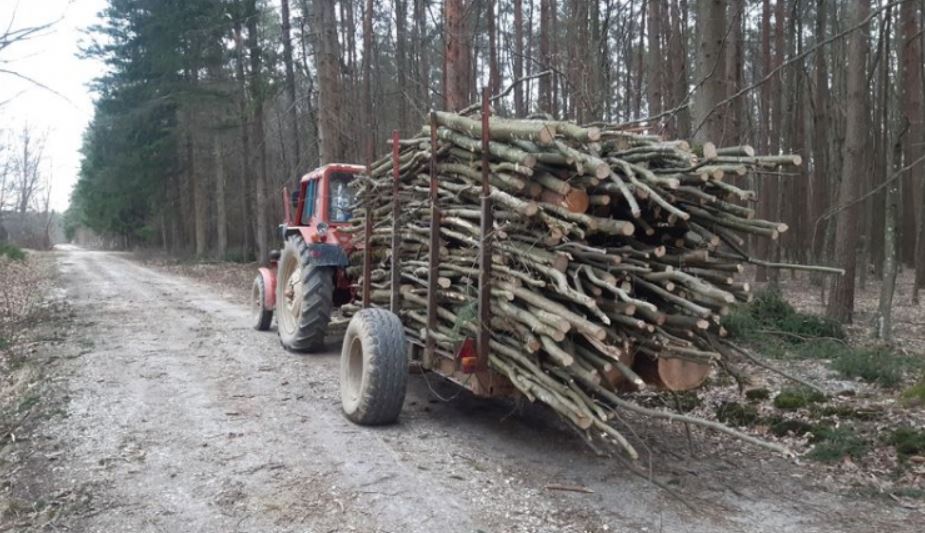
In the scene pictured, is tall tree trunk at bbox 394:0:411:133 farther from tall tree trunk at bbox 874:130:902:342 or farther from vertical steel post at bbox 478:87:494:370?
vertical steel post at bbox 478:87:494:370

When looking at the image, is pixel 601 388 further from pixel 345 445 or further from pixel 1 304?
pixel 1 304

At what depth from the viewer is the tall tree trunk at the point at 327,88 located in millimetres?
16188

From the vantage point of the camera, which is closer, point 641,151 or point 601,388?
point 601,388

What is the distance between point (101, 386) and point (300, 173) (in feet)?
68.1

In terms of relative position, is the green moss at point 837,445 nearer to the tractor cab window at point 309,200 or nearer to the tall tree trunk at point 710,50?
the tall tree trunk at point 710,50

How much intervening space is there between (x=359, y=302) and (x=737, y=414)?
156 inches

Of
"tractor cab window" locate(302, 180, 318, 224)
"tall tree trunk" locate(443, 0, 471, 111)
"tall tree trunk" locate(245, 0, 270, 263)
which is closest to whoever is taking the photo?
"tractor cab window" locate(302, 180, 318, 224)

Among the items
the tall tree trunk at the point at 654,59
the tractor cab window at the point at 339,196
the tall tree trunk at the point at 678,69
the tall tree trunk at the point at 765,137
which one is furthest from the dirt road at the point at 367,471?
the tall tree trunk at the point at 765,137

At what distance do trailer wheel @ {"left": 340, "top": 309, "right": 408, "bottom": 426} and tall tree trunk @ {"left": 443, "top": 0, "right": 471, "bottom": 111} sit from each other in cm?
648

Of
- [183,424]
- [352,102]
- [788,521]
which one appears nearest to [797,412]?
[788,521]

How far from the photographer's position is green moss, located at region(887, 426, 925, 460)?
5.28 m

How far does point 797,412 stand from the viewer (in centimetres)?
639

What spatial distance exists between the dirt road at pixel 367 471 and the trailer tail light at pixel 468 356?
0.69m

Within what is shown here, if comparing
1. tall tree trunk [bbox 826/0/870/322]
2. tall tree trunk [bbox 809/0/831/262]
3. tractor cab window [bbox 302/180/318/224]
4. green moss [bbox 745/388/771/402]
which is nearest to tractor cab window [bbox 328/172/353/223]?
tractor cab window [bbox 302/180/318/224]
